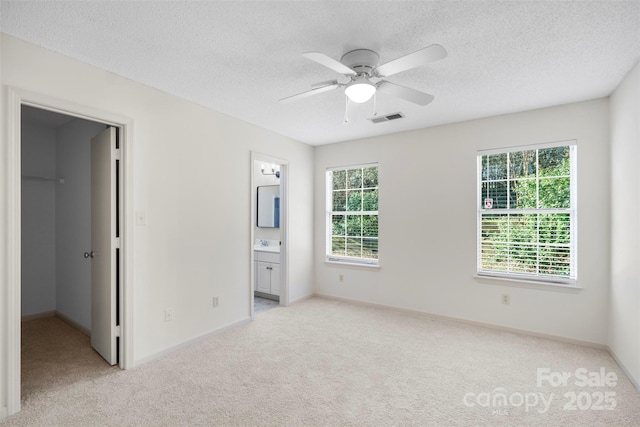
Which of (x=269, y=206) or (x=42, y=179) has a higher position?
(x=42, y=179)

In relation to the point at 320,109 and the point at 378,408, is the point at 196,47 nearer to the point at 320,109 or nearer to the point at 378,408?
the point at 320,109

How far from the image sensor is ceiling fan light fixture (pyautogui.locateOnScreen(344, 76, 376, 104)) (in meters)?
2.15

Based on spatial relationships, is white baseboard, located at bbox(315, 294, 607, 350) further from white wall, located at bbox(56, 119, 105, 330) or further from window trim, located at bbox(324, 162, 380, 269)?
white wall, located at bbox(56, 119, 105, 330)

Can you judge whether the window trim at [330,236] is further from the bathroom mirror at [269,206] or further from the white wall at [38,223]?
the white wall at [38,223]

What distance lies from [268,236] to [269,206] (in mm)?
561

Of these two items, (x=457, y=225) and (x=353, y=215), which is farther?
(x=353, y=215)

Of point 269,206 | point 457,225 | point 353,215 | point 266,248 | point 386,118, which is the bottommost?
point 266,248

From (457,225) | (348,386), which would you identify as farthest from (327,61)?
(457,225)

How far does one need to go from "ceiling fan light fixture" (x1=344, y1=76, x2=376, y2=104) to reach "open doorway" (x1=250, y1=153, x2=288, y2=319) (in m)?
2.15

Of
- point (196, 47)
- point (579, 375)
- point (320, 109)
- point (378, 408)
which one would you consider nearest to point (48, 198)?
point (196, 47)

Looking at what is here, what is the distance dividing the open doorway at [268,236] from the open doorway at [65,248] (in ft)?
5.28

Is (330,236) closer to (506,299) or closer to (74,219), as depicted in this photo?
(506,299)

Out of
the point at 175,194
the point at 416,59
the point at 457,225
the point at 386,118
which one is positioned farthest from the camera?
the point at 457,225

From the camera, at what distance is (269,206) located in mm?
5738
